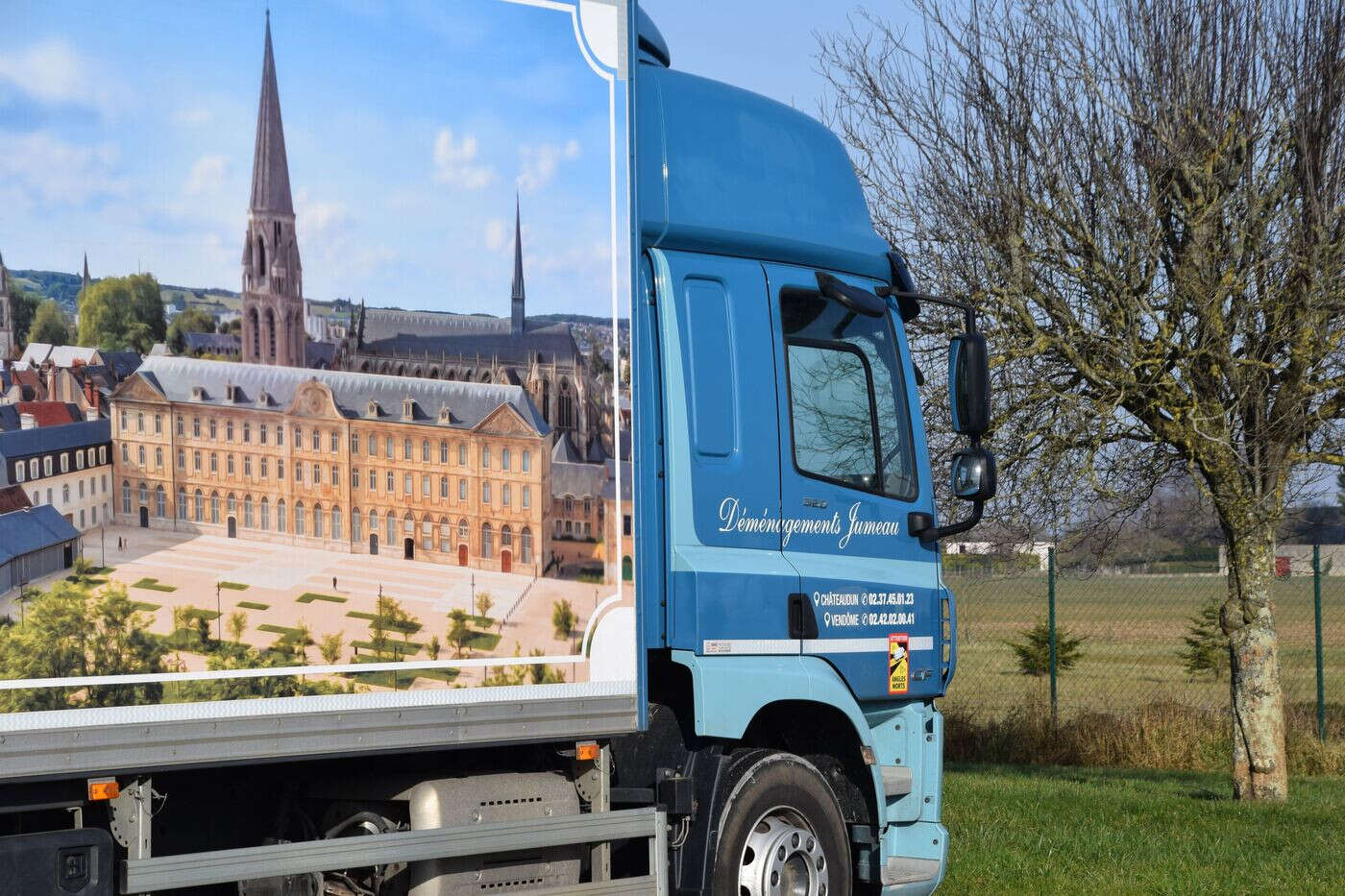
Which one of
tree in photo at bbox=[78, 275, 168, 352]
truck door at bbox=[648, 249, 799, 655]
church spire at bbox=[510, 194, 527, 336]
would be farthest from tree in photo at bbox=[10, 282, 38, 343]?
truck door at bbox=[648, 249, 799, 655]

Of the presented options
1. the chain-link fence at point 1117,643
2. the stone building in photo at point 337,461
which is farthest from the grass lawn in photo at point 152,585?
the chain-link fence at point 1117,643

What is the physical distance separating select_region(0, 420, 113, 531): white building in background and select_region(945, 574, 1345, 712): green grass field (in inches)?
413

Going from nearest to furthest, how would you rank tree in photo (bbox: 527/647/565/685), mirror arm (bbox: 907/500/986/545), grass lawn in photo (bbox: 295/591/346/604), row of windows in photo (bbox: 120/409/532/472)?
row of windows in photo (bbox: 120/409/532/472)
grass lawn in photo (bbox: 295/591/346/604)
tree in photo (bbox: 527/647/565/685)
mirror arm (bbox: 907/500/986/545)

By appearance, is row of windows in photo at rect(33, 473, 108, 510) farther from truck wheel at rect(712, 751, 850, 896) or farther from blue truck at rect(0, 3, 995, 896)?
truck wheel at rect(712, 751, 850, 896)

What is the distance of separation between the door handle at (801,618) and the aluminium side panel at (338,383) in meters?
0.89

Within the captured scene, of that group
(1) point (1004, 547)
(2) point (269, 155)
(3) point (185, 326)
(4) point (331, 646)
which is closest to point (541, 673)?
(4) point (331, 646)

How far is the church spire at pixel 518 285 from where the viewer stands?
5051 mm

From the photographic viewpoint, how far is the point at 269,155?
14.5 feet

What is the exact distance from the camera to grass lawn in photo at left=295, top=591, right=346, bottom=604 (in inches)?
180

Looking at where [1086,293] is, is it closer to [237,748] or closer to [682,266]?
[682,266]

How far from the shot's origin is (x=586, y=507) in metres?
5.23

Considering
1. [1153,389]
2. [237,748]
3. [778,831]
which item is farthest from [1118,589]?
[237,748]

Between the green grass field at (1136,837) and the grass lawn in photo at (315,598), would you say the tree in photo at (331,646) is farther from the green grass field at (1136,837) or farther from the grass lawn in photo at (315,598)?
the green grass field at (1136,837)

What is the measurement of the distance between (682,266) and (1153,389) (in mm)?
6191
